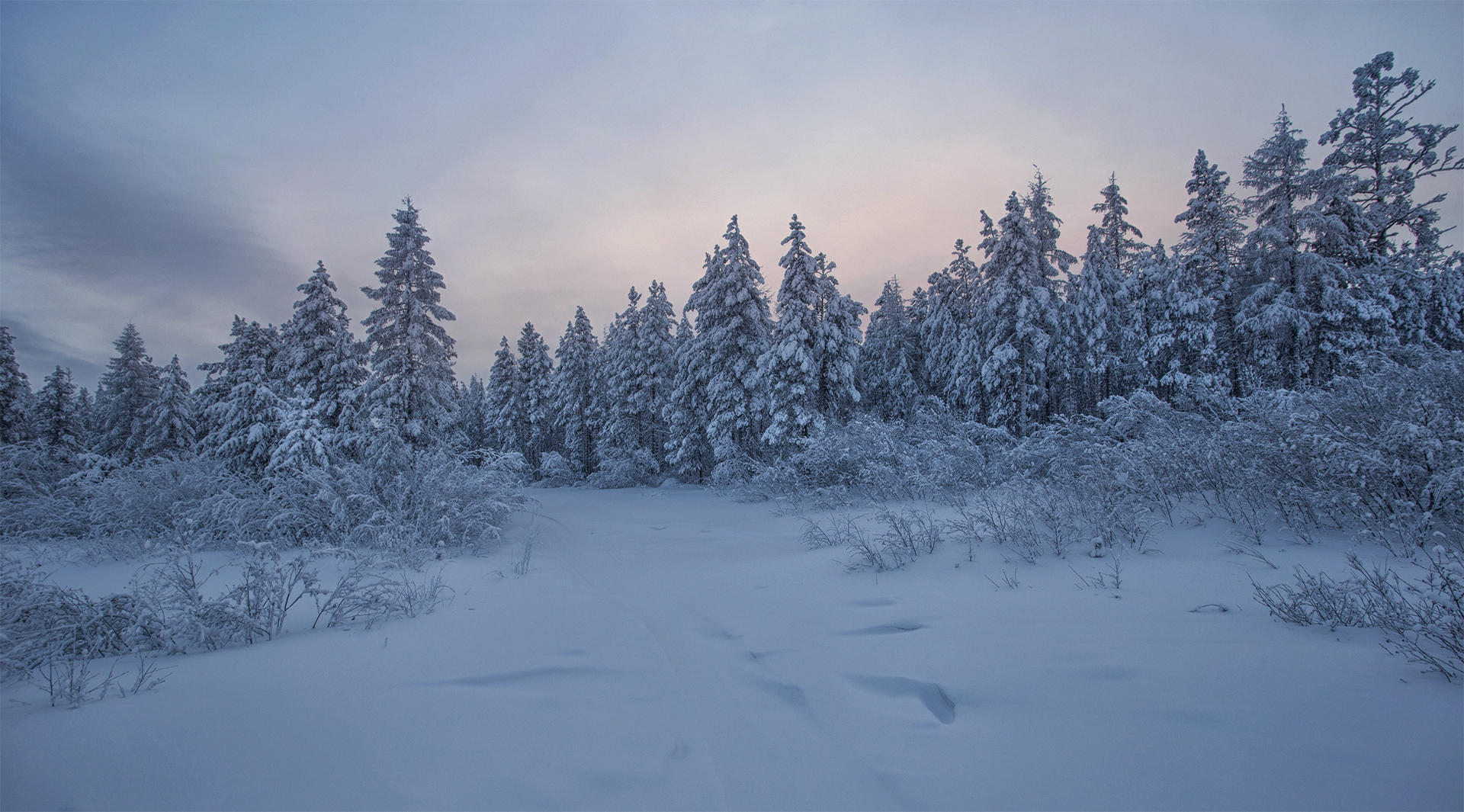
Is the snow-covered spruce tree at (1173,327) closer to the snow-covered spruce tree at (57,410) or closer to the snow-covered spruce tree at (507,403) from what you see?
the snow-covered spruce tree at (507,403)

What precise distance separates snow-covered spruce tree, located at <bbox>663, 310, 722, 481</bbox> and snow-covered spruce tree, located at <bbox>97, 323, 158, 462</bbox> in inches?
1053

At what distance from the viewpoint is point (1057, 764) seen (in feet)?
8.05

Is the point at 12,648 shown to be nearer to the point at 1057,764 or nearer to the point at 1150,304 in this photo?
the point at 1057,764

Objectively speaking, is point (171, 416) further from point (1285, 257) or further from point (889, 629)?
point (1285, 257)

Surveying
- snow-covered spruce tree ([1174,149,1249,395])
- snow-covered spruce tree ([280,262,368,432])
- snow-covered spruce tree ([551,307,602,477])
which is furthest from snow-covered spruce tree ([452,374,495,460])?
snow-covered spruce tree ([1174,149,1249,395])

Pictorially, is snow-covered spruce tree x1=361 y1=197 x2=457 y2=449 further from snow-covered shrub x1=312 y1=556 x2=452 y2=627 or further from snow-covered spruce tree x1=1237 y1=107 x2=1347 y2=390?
snow-covered spruce tree x1=1237 y1=107 x2=1347 y2=390

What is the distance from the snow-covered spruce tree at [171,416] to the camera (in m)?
26.9

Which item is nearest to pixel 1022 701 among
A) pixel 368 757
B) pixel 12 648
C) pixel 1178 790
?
pixel 1178 790

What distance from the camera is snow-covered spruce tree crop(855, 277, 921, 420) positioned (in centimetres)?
3316

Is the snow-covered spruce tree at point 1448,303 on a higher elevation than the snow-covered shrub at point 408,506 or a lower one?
higher

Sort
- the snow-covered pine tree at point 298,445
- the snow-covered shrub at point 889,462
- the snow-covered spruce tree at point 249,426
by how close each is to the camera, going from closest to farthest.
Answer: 1. the snow-covered shrub at point 889,462
2. the snow-covered pine tree at point 298,445
3. the snow-covered spruce tree at point 249,426

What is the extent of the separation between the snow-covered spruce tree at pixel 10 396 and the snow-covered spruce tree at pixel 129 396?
346cm

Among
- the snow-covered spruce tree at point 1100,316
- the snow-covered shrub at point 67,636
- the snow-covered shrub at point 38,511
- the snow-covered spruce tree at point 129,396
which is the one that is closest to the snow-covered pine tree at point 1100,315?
the snow-covered spruce tree at point 1100,316

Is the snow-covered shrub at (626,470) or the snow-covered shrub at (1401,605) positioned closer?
the snow-covered shrub at (1401,605)
